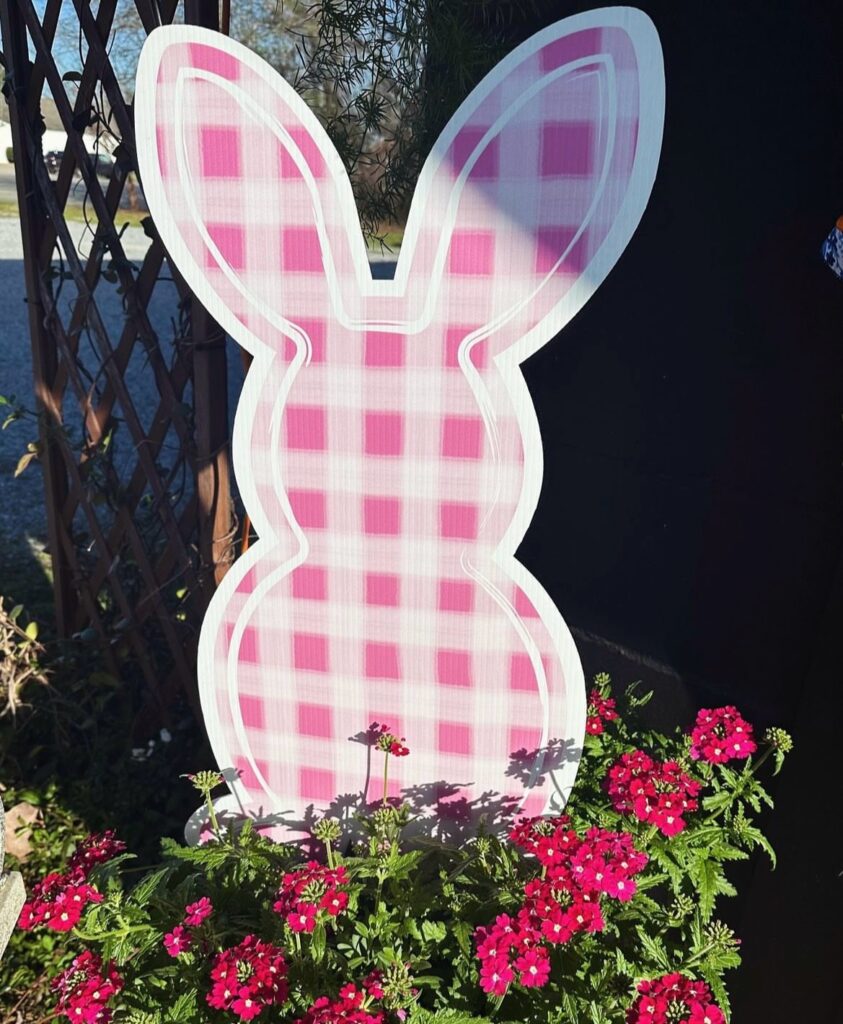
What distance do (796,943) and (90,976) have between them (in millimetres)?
1308

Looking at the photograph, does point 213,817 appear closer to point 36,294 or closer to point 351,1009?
point 351,1009

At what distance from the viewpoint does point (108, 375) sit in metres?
1.96

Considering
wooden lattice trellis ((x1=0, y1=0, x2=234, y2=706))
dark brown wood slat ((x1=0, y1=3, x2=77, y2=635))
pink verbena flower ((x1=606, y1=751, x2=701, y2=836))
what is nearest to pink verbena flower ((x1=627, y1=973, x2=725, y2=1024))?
pink verbena flower ((x1=606, y1=751, x2=701, y2=836))

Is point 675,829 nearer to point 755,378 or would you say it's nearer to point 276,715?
point 276,715

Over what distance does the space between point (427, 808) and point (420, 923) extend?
0.19m

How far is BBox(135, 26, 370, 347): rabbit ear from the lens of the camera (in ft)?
3.56

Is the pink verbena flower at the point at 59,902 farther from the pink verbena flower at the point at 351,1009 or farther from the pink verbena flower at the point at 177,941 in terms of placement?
the pink verbena flower at the point at 351,1009

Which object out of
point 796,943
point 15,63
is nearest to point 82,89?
point 15,63

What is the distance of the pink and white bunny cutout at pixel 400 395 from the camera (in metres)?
1.05

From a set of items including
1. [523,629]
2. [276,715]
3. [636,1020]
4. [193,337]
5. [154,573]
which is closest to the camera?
[636,1020]

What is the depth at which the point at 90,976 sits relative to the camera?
1.15 metres

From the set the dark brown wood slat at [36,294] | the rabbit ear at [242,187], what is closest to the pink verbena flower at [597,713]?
the rabbit ear at [242,187]

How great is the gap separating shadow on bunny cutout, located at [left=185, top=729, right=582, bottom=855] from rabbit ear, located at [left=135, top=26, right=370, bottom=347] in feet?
2.48

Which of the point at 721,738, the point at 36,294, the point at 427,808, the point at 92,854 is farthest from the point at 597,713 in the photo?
the point at 36,294
